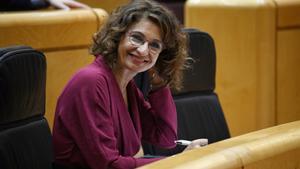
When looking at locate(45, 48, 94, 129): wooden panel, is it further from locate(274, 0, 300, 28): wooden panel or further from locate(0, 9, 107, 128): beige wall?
locate(274, 0, 300, 28): wooden panel

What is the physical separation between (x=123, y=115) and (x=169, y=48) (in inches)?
5.3

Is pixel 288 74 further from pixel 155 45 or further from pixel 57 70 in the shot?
pixel 155 45

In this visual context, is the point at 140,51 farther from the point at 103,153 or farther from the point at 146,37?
the point at 103,153

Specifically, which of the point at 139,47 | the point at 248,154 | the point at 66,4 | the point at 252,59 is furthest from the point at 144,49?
the point at 252,59

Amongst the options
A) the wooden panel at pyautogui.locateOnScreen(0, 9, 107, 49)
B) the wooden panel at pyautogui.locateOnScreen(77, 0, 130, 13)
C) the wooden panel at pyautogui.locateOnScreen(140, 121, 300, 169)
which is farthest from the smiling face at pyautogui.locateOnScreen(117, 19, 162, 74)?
the wooden panel at pyautogui.locateOnScreen(77, 0, 130, 13)

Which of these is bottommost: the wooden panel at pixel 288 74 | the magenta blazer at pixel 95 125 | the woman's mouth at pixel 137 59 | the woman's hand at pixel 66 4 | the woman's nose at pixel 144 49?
the wooden panel at pixel 288 74

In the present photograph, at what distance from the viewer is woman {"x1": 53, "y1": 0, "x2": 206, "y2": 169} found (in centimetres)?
92

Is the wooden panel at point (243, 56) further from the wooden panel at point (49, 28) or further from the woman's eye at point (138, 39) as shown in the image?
the woman's eye at point (138, 39)

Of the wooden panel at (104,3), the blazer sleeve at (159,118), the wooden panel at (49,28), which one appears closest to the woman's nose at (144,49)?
the blazer sleeve at (159,118)

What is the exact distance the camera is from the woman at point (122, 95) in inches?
36.4

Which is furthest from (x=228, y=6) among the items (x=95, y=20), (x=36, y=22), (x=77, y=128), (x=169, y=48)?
(x=77, y=128)

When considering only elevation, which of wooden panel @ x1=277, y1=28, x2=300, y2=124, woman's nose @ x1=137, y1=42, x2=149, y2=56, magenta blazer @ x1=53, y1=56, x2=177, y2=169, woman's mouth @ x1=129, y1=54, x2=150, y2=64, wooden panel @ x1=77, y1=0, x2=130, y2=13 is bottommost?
wooden panel @ x1=277, y1=28, x2=300, y2=124

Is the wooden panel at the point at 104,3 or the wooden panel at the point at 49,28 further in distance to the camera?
the wooden panel at the point at 104,3

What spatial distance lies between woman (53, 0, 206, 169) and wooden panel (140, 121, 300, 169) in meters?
0.21
